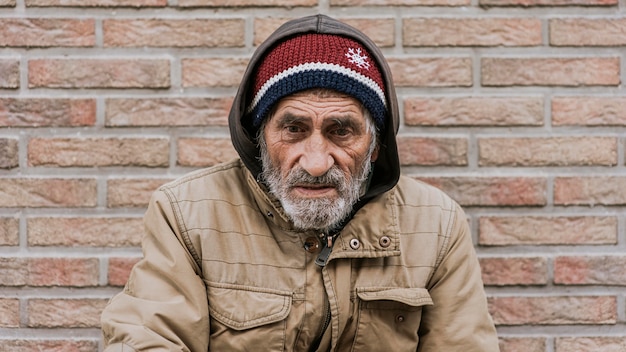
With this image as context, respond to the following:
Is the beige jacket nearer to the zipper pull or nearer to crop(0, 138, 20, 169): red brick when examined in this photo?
the zipper pull

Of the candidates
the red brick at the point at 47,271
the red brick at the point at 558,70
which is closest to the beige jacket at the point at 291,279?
the red brick at the point at 47,271

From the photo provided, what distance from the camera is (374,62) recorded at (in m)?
2.31

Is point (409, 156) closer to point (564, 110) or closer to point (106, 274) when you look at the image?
point (564, 110)

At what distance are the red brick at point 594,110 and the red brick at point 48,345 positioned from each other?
6.00 ft

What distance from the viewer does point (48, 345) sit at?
8.84ft

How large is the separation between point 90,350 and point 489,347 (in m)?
1.36

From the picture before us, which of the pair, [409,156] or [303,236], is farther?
[409,156]

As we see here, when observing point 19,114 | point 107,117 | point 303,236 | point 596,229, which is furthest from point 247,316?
point 596,229

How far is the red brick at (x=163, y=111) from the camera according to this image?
2.66 metres

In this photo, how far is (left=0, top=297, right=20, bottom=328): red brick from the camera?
2680mm

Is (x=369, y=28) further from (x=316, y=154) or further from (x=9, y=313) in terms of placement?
(x=9, y=313)

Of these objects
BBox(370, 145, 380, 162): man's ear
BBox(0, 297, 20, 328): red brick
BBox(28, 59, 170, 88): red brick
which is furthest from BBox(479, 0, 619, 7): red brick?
BBox(0, 297, 20, 328): red brick

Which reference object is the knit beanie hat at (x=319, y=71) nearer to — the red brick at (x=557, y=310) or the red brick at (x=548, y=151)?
the red brick at (x=548, y=151)

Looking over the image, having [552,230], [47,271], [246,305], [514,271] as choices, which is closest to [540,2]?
[552,230]
